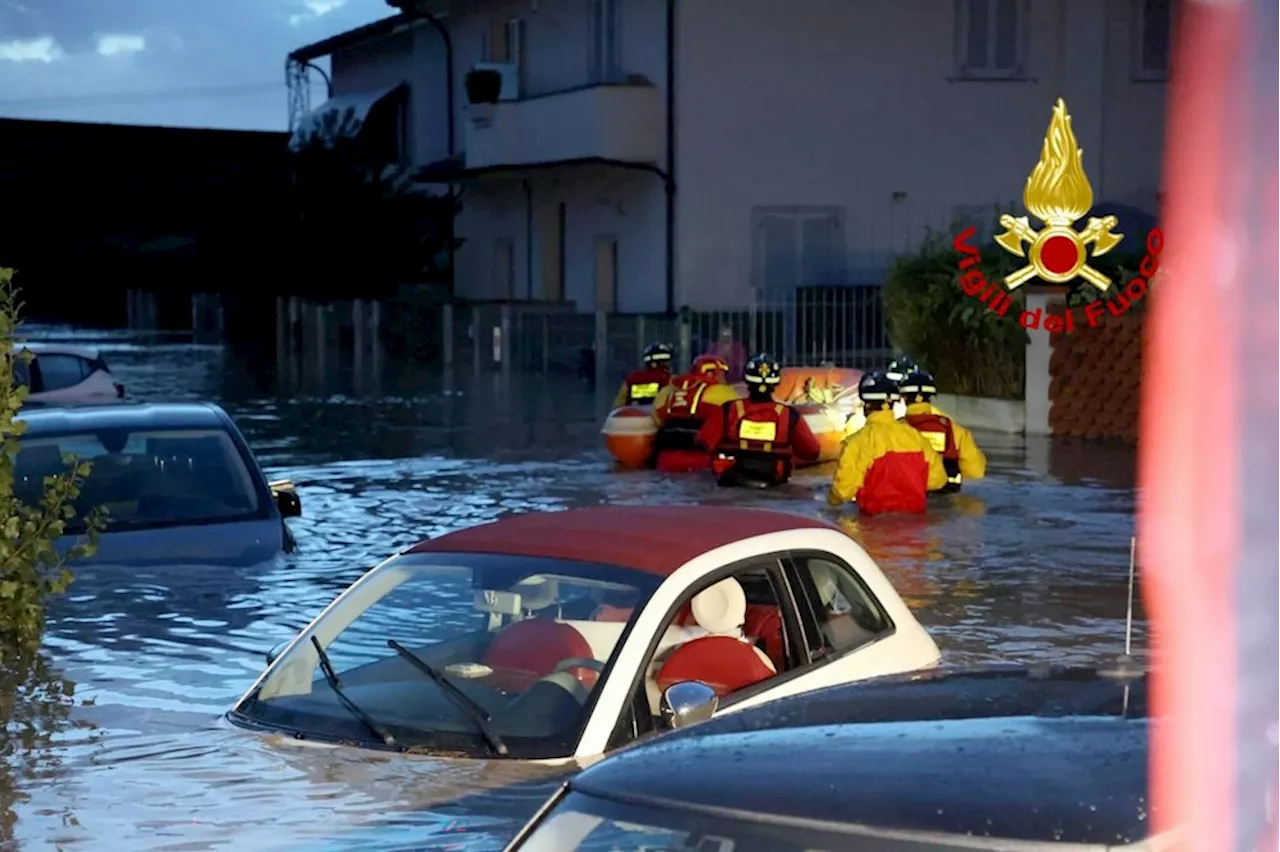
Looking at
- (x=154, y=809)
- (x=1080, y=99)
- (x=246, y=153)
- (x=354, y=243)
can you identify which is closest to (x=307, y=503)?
(x=154, y=809)

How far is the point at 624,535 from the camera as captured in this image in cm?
694

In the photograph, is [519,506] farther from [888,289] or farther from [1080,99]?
[1080,99]

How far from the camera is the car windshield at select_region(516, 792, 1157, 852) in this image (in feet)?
9.91

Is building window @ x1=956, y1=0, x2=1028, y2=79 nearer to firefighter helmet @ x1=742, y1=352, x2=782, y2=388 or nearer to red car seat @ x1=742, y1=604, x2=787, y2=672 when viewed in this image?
firefighter helmet @ x1=742, y1=352, x2=782, y2=388

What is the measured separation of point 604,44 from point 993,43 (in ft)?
21.5

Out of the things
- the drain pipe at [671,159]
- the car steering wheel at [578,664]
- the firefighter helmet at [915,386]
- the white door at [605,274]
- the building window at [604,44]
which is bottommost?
the car steering wheel at [578,664]

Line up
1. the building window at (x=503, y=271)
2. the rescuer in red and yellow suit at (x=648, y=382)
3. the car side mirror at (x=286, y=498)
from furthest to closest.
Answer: the building window at (x=503, y=271), the rescuer in red and yellow suit at (x=648, y=382), the car side mirror at (x=286, y=498)

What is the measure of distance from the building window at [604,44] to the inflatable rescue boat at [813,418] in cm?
1558

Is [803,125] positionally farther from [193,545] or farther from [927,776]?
[927,776]

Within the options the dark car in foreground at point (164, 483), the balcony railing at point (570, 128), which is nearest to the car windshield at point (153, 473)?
the dark car in foreground at point (164, 483)

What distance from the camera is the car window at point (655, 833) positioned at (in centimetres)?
311

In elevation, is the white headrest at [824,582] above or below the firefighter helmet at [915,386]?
below

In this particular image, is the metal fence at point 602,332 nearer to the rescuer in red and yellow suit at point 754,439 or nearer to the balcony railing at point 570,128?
the balcony railing at point 570,128

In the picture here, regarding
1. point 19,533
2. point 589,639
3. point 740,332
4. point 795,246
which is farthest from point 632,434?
point 795,246
